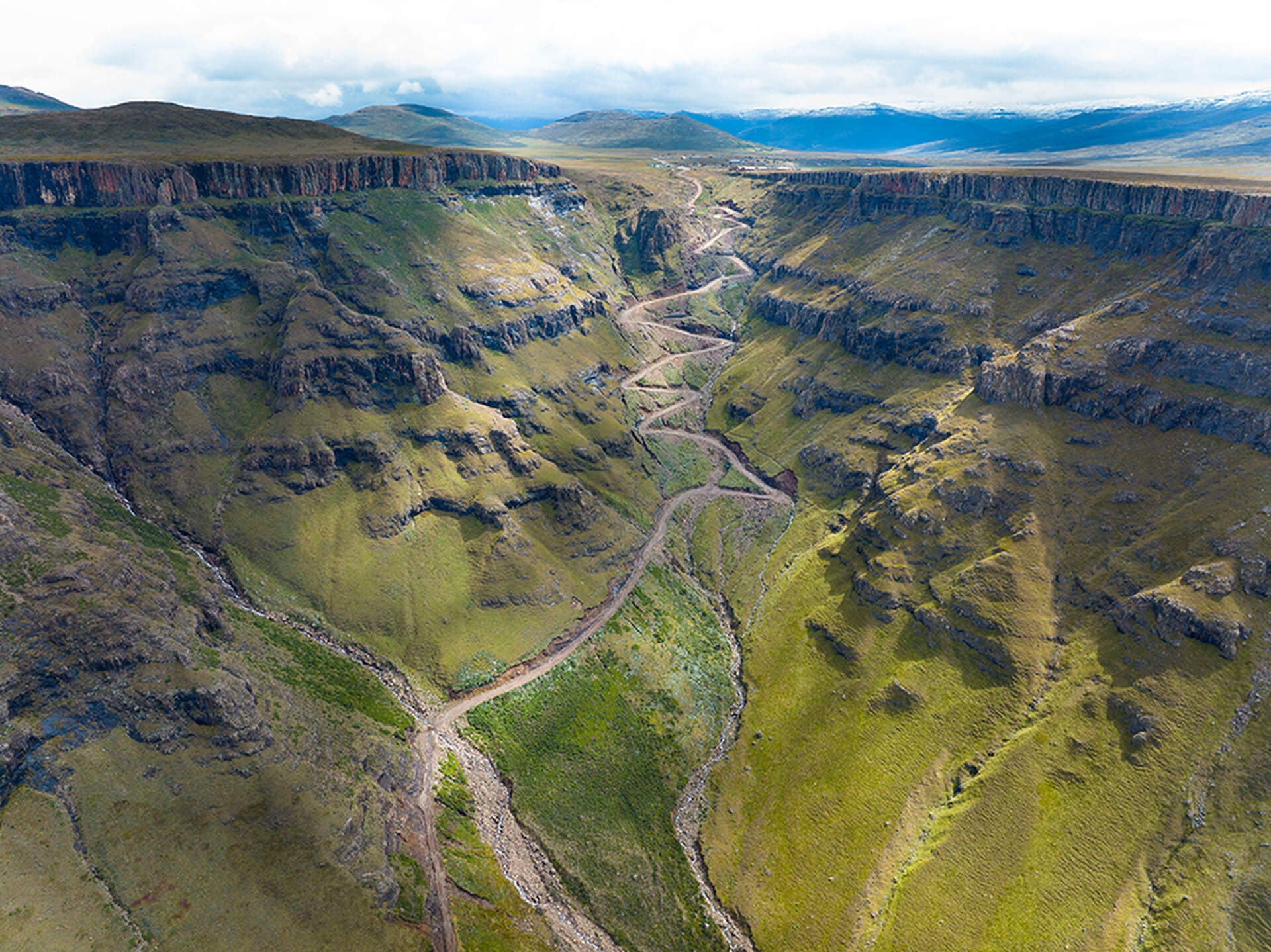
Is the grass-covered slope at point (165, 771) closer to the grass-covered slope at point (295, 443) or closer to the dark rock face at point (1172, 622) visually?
the grass-covered slope at point (295, 443)

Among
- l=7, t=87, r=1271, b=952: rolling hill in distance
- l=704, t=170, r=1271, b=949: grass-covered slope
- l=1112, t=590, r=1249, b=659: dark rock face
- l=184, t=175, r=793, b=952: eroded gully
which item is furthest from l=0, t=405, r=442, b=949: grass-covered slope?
l=1112, t=590, r=1249, b=659: dark rock face

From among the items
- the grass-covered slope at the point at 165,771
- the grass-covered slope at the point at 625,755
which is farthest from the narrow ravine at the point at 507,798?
the grass-covered slope at the point at 165,771

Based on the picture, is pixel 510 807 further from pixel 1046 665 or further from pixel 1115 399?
pixel 1115 399

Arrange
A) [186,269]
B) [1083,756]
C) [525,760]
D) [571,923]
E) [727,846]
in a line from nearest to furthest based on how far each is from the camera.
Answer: [571,923] → [1083,756] → [727,846] → [525,760] → [186,269]

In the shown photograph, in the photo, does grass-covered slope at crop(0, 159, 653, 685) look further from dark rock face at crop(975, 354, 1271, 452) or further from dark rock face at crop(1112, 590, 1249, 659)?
dark rock face at crop(1112, 590, 1249, 659)

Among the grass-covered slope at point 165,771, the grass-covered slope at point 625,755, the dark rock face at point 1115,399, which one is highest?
the dark rock face at point 1115,399

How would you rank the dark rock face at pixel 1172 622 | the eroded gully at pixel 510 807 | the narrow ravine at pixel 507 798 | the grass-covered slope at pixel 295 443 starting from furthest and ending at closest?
1. the grass-covered slope at pixel 295 443
2. the dark rock face at pixel 1172 622
3. the narrow ravine at pixel 507 798
4. the eroded gully at pixel 510 807

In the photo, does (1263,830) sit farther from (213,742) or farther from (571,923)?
(213,742)

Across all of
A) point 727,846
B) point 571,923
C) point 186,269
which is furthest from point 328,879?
point 186,269
